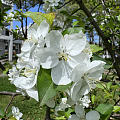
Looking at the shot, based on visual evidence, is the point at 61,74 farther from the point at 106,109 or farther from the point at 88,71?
the point at 106,109

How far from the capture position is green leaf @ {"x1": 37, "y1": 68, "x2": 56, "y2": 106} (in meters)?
0.55

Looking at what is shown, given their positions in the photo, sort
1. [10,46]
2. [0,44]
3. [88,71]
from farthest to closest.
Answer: [0,44] → [10,46] → [88,71]

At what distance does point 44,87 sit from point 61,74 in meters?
0.09

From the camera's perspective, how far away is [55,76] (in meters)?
0.59

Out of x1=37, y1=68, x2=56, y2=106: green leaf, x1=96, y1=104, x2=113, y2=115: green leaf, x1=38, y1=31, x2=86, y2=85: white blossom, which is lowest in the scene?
x1=96, y1=104, x2=113, y2=115: green leaf

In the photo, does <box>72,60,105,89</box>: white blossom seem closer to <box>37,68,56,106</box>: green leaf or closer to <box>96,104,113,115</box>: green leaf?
<box>37,68,56,106</box>: green leaf

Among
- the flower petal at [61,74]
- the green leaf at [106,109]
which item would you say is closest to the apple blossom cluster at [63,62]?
the flower petal at [61,74]

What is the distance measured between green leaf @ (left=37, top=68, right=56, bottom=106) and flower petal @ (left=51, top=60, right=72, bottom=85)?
2 cm

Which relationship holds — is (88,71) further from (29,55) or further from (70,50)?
(29,55)

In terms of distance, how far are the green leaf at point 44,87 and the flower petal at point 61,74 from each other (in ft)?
0.08

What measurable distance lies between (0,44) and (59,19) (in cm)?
1624

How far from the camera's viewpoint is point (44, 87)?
1.88 ft

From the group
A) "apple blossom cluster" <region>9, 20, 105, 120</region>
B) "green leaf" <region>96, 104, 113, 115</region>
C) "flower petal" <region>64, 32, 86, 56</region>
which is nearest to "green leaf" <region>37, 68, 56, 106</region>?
"apple blossom cluster" <region>9, 20, 105, 120</region>

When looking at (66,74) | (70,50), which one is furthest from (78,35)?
(66,74)
